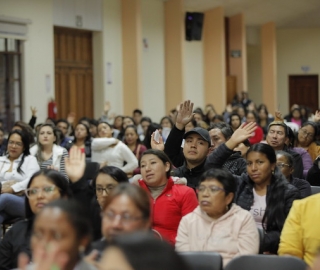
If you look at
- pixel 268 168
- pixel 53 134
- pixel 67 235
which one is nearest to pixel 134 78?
pixel 53 134

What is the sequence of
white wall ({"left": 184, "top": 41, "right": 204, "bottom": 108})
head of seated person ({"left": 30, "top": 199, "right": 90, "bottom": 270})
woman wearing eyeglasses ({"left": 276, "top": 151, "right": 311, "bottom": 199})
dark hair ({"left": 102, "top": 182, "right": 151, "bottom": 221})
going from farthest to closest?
1. white wall ({"left": 184, "top": 41, "right": 204, "bottom": 108})
2. woman wearing eyeglasses ({"left": 276, "top": 151, "right": 311, "bottom": 199})
3. dark hair ({"left": 102, "top": 182, "right": 151, "bottom": 221})
4. head of seated person ({"left": 30, "top": 199, "right": 90, "bottom": 270})

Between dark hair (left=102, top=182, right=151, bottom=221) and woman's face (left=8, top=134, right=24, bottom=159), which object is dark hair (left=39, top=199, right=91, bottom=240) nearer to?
dark hair (left=102, top=182, right=151, bottom=221)

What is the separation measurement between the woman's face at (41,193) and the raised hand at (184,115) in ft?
7.35

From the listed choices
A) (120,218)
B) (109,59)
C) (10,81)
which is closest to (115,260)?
(120,218)

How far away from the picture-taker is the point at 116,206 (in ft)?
9.66

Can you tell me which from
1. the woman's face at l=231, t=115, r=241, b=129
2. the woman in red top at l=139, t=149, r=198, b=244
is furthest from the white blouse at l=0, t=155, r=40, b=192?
the woman's face at l=231, t=115, r=241, b=129

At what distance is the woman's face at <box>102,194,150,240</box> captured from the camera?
9.34 ft

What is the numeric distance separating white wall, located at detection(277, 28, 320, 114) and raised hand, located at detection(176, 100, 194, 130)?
2071 cm

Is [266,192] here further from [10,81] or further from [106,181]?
[10,81]

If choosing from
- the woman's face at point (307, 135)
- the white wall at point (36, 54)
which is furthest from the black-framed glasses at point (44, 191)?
the white wall at point (36, 54)

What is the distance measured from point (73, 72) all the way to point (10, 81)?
2.39 m

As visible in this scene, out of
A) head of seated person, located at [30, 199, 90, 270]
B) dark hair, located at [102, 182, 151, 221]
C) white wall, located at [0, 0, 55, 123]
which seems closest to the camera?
head of seated person, located at [30, 199, 90, 270]

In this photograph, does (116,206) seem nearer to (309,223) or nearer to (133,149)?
(309,223)

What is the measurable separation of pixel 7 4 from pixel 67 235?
35.5ft
